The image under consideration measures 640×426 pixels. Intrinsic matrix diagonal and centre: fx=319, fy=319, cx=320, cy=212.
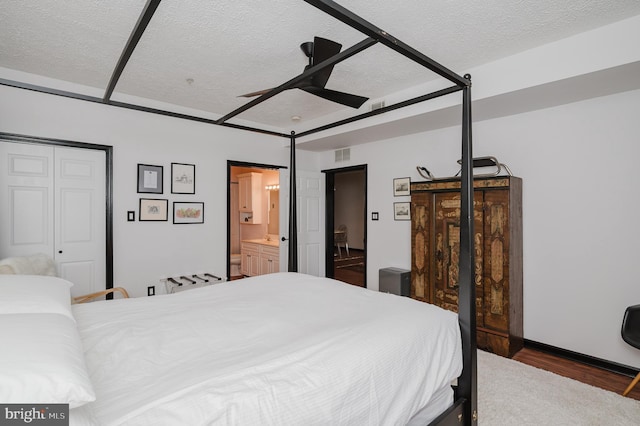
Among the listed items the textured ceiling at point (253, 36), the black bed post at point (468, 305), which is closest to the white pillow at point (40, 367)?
the black bed post at point (468, 305)

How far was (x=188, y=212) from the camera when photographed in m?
4.28

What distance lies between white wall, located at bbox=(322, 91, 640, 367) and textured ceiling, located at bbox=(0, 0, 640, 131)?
3.15ft

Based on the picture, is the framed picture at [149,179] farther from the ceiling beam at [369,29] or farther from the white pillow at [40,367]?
the ceiling beam at [369,29]

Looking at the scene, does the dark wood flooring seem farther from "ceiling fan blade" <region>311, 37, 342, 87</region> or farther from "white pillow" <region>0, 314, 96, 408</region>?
"white pillow" <region>0, 314, 96, 408</region>

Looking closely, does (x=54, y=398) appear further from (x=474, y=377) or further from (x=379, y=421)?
(x=474, y=377)

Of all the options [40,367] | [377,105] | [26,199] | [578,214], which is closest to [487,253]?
[578,214]

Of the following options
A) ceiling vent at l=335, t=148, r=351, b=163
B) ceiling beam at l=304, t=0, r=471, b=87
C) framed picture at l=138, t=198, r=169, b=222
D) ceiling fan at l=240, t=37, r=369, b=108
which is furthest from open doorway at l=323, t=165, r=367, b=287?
ceiling beam at l=304, t=0, r=471, b=87

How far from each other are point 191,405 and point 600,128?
3.87 metres

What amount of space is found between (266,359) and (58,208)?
343 cm

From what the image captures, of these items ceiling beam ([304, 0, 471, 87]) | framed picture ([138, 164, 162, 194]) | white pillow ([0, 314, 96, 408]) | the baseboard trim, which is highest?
ceiling beam ([304, 0, 471, 87])

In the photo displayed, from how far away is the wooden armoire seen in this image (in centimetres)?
317

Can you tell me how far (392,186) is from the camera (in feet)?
15.5

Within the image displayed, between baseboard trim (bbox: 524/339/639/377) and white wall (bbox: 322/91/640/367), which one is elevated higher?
white wall (bbox: 322/91/640/367)

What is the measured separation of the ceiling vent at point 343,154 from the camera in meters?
5.41
